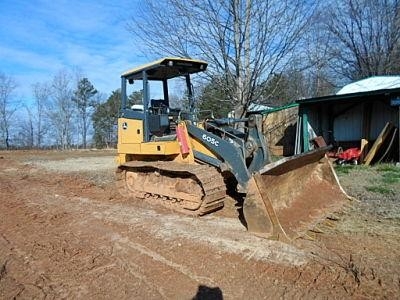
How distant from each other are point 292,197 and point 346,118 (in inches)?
416

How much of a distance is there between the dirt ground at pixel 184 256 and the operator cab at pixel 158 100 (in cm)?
160

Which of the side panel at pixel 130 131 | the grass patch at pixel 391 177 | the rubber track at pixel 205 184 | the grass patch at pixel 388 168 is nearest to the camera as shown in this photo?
the rubber track at pixel 205 184

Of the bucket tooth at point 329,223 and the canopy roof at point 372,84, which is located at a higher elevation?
the canopy roof at point 372,84

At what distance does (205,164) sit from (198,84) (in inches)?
276

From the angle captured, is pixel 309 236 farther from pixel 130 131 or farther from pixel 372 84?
pixel 372 84

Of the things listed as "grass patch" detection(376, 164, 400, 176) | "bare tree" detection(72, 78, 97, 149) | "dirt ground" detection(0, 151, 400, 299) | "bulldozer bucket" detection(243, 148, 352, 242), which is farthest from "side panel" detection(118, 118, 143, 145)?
"bare tree" detection(72, 78, 97, 149)

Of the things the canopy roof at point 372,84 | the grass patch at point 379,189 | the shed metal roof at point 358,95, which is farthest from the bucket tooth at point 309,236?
the canopy roof at point 372,84

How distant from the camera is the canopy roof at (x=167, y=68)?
294 inches

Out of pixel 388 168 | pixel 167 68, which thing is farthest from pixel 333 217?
pixel 388 168

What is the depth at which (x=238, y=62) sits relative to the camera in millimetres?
12984

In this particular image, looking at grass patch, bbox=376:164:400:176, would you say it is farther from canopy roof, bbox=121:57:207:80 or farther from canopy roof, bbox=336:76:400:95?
canopy roof, bbox=121:57:207:80

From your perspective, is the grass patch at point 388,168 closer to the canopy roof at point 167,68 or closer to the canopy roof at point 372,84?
the canopy roof at point 372,84

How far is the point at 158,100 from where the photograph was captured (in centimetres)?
820

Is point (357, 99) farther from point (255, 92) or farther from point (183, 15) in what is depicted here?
point (183, 15)
